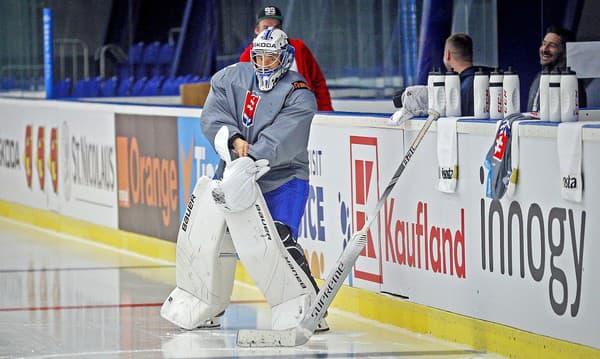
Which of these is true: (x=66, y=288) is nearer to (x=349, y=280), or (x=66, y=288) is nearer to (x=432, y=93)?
(x=349, y=280)

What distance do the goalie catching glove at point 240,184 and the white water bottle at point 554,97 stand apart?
67.0 inches

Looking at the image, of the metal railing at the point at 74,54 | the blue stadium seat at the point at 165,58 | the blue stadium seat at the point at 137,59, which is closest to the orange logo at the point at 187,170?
the metal railing at the point at 74,54

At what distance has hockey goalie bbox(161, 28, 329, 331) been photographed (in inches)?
328

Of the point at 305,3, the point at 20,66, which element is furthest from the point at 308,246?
the point at 20,66

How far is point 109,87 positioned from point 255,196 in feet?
39.6

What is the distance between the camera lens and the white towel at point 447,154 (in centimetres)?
812

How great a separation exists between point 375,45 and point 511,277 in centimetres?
611

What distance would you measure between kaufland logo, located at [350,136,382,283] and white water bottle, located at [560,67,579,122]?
189 cm

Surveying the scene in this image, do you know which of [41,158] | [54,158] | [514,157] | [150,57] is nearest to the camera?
[514,157]

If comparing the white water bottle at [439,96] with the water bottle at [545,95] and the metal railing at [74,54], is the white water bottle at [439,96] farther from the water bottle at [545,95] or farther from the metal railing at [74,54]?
the metal railing at [74,54]

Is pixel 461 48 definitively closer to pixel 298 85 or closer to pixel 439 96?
pixel 439 96

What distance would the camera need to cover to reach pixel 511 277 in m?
7.59

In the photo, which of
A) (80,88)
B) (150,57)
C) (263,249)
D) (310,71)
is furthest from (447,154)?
(150,57)

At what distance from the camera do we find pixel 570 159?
7012 millimetres
